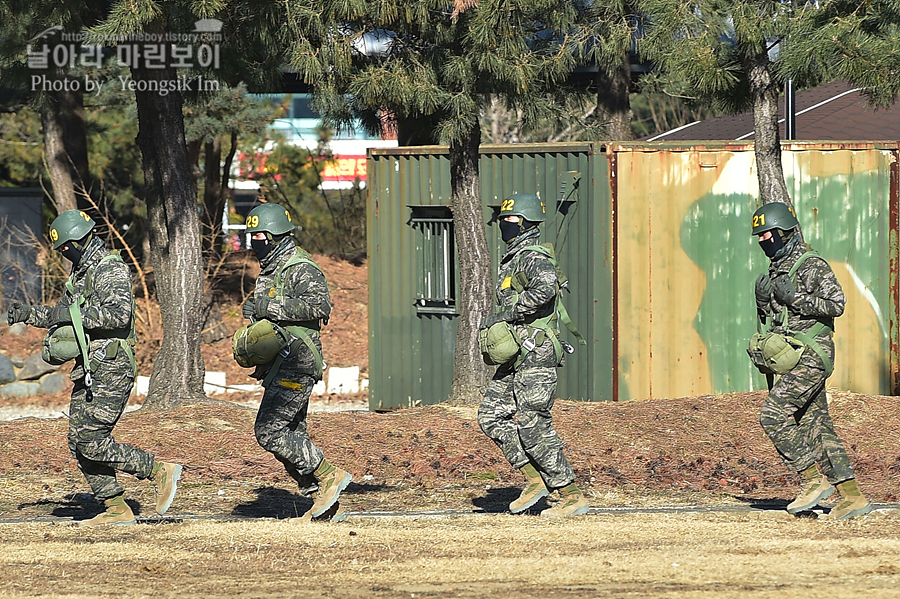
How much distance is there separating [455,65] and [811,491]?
5930mm

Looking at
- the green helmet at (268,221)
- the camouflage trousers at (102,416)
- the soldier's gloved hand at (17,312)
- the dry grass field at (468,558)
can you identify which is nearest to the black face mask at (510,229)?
the green helmet at (268,221)

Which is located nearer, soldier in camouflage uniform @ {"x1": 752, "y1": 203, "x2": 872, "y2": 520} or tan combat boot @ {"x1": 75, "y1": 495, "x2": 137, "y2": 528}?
soldier in camouflage uniform @ {"x1": 752, "y1": 203, "x2": 872, "y2": 520}

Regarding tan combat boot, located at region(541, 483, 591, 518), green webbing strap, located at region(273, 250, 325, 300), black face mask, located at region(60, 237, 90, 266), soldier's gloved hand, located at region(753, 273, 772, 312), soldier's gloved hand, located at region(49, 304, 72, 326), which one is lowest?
tan combat boot, located at region(541, 483, 591, 518)

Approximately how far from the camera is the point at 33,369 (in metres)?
19.1

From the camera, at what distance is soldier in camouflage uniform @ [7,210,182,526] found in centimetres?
774

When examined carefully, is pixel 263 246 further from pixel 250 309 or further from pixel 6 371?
pixel 6 371

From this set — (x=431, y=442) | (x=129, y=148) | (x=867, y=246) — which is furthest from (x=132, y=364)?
(x=129, y=148)

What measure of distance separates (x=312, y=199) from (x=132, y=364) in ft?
72.2

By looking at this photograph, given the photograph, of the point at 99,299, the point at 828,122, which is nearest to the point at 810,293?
the point at 99,299

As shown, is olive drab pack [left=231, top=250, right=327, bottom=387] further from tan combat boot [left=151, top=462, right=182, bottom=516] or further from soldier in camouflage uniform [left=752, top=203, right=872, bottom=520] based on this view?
soldier in camouflage uniform [left=752, top=203, right=872, bottom=520]

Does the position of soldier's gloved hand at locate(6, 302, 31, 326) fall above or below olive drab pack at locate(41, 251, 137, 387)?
above

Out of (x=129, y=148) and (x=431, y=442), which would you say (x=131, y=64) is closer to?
(x=431, y=442)

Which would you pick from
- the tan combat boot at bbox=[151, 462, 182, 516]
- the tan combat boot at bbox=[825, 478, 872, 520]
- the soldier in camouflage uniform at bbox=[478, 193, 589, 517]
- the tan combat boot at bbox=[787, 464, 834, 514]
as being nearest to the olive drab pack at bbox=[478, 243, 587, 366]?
the soldier in camouflage uniform at bbox=[478, 193, 589, 517]

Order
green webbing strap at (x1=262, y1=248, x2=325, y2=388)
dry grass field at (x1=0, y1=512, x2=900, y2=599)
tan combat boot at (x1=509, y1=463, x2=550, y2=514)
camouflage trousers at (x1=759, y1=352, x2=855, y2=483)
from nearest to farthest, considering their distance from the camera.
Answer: dry grass field at (x1=0, y1=512, x2=900, y2=599)
green webbing strap at (x1=262, y1=248, x2=325, y2=388)
camouflage trousers at (x1=759, y1=352, x2=855, y2=483)
tan combat boot at (x1=509, y1=463, x2=550, y2=514)
